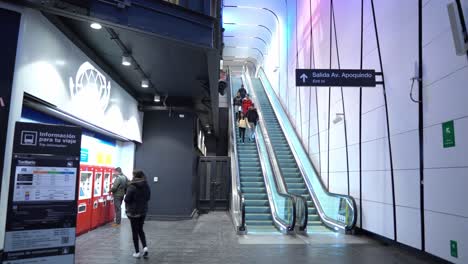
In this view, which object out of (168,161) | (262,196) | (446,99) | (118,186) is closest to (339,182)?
(262,196)

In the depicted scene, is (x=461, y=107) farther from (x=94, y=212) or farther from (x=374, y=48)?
(x=94, y=212)

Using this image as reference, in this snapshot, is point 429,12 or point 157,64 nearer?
point 429,12

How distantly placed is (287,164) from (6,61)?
28.2 ft

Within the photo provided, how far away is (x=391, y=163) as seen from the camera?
6391mm

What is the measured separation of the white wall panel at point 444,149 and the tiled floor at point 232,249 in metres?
1.58

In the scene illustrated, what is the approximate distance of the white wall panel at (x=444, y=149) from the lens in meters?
4.55

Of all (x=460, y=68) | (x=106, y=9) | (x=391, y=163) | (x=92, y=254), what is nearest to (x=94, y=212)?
(x=92, y=254)

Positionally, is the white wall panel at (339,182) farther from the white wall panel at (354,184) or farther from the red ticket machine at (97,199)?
the red ticket machine at (97,199)

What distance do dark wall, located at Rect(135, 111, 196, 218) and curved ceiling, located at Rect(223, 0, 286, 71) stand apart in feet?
27.5

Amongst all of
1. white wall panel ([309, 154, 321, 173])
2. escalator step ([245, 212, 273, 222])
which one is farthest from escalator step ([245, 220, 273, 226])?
white wall panel ([309, 154, 321, 173])

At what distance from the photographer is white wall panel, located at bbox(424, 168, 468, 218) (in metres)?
4.55

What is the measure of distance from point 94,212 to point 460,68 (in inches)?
312

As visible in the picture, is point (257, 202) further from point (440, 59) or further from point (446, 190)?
point (440, 59)

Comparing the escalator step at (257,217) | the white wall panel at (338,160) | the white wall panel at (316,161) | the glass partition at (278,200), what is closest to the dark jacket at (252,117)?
the glass partition at (278,200)
